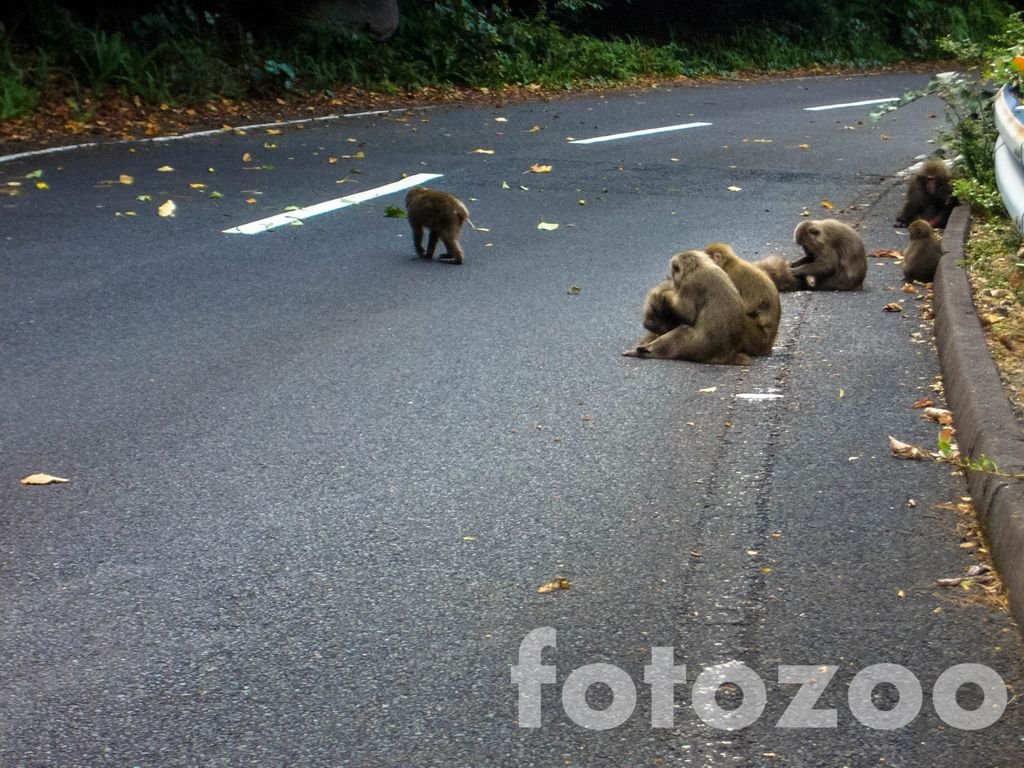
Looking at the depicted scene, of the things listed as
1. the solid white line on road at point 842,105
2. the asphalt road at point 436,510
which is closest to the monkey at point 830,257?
the asphalt road at point 436,510

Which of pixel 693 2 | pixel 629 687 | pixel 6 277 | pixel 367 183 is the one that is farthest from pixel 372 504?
pixel 693 2

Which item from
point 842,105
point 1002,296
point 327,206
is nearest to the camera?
point 1002,296

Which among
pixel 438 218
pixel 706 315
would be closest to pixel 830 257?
pixel 706 315

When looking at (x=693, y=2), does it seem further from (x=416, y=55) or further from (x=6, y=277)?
(x=6, y=277)

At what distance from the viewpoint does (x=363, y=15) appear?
906 inches

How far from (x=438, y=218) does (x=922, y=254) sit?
10.3 ft

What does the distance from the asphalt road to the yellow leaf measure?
3.0 inches

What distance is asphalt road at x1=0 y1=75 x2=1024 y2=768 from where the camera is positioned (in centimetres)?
372

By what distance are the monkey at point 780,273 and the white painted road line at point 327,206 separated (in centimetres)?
368

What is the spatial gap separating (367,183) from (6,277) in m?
4.58

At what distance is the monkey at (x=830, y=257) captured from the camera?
9234 mm

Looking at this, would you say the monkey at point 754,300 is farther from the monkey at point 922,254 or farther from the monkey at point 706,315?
the monkey at point 922,254

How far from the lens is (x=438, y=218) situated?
990cm

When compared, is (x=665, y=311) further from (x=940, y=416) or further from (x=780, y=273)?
(x=780, y=273)
